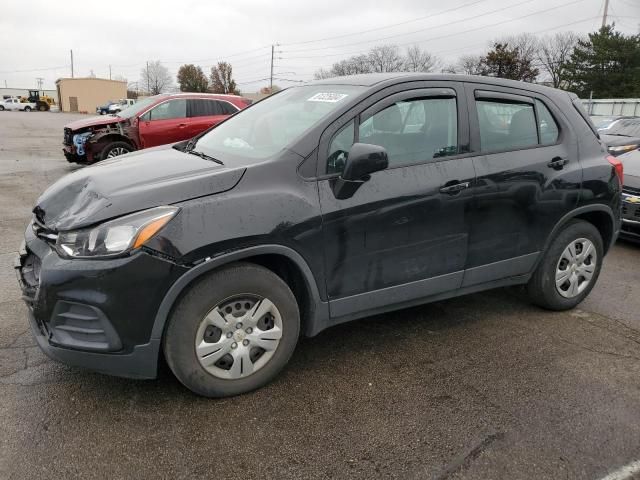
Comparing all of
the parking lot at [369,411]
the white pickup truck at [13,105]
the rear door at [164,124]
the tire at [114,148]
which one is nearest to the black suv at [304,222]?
the parking lot at [369,411]

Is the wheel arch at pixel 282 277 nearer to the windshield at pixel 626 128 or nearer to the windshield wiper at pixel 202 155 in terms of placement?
the windshield wiper at pixel 202 155

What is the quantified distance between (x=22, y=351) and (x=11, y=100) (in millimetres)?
69396

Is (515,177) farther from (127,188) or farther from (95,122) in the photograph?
(95,122)

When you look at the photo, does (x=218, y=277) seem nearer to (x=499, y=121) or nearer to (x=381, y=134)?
(x=381, y=134)

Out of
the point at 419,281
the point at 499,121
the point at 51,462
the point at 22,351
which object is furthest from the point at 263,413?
the point at 499,121

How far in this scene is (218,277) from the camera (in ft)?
8.66

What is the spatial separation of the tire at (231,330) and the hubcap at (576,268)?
94.1 inches

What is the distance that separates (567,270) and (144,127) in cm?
907

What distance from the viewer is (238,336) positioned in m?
2.78

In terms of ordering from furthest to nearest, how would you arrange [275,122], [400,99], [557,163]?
1. [557,163]
2. [275,122]
3. [400,99]

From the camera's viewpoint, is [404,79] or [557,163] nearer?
[404,79]

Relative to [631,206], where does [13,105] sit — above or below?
above

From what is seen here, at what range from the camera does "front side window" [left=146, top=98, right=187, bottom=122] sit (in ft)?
35.5

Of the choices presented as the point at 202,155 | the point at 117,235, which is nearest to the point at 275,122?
the point at 202,155
